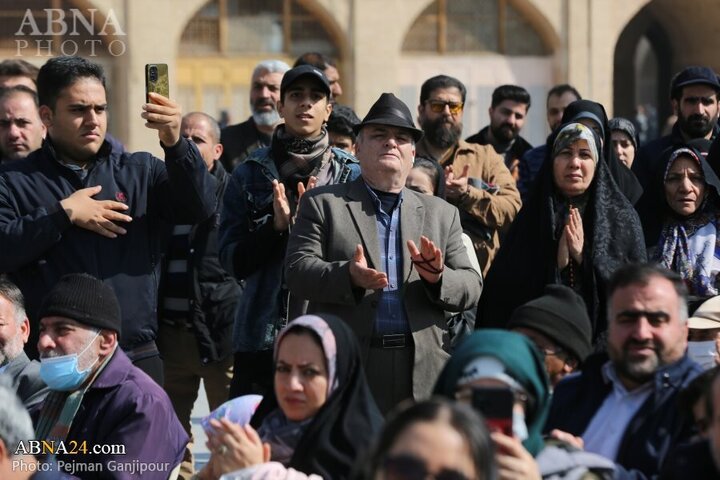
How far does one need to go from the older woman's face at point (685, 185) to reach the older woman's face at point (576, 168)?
578 millimetres

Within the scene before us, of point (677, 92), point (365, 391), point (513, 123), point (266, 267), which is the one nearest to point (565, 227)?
point (266, 267)

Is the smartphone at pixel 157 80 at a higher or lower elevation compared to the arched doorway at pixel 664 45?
lower

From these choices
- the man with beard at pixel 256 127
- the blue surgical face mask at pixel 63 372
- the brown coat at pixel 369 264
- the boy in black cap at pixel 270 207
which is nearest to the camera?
the blue surgical face mask at pixel 63 372

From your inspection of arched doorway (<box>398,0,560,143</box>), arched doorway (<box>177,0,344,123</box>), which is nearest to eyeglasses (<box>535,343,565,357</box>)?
arched doorway (<box>177,0,344,123</box>)

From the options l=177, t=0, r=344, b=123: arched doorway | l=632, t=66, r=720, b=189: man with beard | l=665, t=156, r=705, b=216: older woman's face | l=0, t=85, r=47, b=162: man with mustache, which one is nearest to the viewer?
l=665, t=156, r=705, b=216: older woman's face

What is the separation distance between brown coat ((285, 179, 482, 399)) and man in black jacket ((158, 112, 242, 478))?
1710mm

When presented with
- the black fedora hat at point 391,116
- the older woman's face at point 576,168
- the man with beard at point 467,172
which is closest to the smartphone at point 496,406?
the black fedora hat at point 391,116

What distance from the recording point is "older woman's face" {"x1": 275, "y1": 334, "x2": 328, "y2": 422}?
4504 mm

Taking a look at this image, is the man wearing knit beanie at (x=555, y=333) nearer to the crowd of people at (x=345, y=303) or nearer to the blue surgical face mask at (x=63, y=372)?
the crowd of people at (x=345, y=303)

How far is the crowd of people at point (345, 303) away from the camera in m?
4.25

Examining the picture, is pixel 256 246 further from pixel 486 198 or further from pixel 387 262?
pixel 486 198

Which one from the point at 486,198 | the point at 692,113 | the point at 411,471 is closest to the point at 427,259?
the point at 486,198

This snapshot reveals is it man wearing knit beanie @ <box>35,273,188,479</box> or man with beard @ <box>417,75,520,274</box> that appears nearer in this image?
man wearing knit beanie @ <box>35,273,188,479</box>

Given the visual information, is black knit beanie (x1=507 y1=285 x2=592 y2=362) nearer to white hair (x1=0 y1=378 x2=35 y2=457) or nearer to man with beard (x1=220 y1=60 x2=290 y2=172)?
white hair (x1=0 y1=378 x2=35 y2=457)
